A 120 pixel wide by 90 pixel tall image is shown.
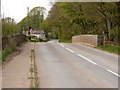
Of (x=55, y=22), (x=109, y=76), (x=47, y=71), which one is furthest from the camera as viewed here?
(x=55, y=22)

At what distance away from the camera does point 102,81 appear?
45.1 ft

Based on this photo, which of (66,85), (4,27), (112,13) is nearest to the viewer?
(66,85)

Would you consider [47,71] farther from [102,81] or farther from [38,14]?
[38,14]

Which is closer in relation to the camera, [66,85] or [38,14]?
[66,85]

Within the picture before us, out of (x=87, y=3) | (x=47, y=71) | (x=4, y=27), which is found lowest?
(x=47, y=71)

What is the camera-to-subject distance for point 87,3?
128 feet

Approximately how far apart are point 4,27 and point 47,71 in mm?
11974

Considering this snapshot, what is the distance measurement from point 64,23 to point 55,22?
6.58 m

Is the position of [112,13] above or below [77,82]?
above

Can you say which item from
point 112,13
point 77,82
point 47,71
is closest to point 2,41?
point 47,71

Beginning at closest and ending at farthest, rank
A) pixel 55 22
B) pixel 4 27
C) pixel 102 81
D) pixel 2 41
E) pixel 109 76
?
pixel 102 81
pixel 109 76
pixel 2 41
pixel 4 27
pixel 55 22

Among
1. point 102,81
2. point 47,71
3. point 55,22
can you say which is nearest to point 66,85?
point 102,81

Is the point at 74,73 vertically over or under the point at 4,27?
under

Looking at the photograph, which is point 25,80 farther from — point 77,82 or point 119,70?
point 119,70
